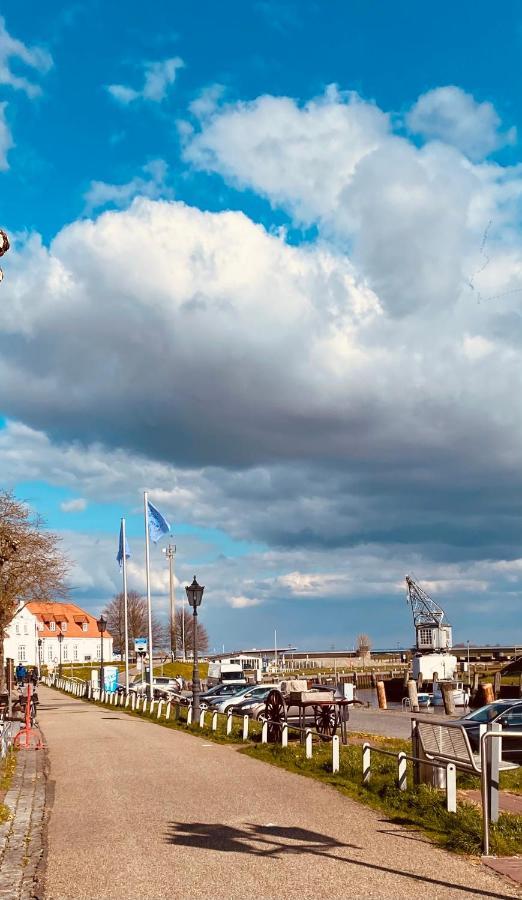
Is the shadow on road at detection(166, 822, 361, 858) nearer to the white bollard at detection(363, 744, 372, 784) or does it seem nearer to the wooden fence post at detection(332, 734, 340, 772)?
the white bollard at detection(363, 744, 372, 784)

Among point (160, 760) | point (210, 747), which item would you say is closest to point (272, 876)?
point (160, 760)

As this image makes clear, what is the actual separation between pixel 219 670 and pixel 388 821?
6647 cm

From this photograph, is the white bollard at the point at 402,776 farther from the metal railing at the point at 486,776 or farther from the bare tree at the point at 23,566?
the bare tree at the point at 23,566

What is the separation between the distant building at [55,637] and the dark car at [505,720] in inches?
4411

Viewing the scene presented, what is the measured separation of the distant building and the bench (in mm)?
120307

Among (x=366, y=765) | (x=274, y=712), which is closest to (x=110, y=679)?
(x=274, y=712)

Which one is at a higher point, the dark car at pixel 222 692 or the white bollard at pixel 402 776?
the white bollard at pixel 402 776

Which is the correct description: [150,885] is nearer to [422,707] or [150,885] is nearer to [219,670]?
[422,707]

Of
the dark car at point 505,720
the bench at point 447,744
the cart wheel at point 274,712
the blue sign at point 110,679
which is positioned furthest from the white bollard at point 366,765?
the blue sign at point 110,679

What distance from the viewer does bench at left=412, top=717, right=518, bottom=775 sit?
37.8 feet

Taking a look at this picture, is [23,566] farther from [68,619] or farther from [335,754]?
[68,619]

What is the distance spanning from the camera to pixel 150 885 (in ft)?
29.3

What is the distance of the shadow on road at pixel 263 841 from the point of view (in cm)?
1000

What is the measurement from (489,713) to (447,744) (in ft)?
35.0
